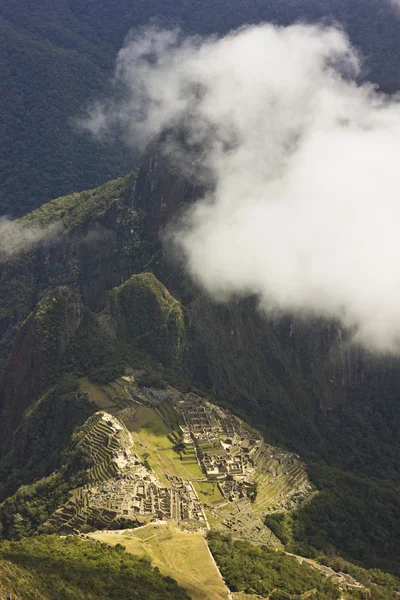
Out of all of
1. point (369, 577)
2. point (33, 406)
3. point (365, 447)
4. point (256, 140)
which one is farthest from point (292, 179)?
point (369, 577)

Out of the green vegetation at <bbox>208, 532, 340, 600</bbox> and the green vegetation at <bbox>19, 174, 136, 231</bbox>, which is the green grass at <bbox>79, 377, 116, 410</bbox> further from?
the green vegetation at <bbox>19, 174, 136, 231</bbox>

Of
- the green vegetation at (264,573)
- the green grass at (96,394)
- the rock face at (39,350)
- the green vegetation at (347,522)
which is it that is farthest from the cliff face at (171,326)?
the green vegetation at (264,573)

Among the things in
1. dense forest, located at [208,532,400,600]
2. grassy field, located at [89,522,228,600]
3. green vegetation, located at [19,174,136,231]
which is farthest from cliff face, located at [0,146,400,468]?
grassy field, located at [89,522,228,600]

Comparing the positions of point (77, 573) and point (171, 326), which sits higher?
point (171, 326)

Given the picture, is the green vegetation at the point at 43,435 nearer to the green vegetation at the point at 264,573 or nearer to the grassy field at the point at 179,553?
the grassy field at the point at 179,553

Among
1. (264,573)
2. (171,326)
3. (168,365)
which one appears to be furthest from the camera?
(171,326)

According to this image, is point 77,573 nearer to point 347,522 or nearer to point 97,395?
point 347,522

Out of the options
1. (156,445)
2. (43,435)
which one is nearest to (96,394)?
(43,435)

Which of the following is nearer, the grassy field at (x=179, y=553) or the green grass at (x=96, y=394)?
the grassy field at (x=179, y=553)
